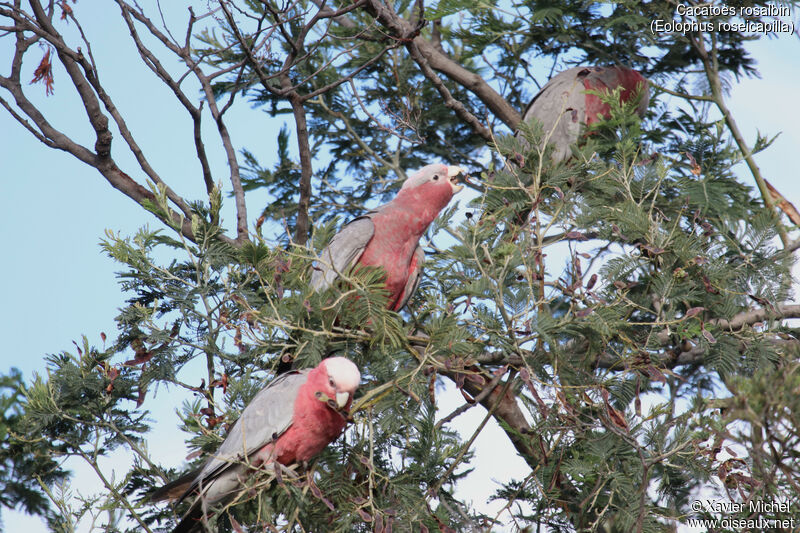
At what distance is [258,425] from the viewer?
3.21 metres

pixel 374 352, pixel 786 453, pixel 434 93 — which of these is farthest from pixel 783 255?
pixel 434 93

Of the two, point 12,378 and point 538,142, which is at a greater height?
point 538,142

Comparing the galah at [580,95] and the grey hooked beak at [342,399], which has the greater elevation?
the galah at [580,95]

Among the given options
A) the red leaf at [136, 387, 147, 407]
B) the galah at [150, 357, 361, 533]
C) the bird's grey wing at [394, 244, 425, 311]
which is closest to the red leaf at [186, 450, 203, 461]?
the galah at [150, 357, 361, 533]

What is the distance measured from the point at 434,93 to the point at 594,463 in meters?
3.69

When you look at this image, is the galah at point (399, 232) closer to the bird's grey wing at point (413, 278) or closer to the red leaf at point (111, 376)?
the bird's grey wing at point (413, 278)

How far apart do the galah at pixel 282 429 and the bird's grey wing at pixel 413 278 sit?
1.05 meters

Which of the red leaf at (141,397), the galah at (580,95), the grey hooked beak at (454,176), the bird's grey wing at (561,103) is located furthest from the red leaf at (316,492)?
the galah at (580,95)

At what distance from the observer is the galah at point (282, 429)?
10.2ft

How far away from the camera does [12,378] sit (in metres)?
5.09

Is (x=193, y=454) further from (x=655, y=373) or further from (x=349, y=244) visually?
(x=655, y=373)

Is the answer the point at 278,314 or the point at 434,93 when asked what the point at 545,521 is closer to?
the point at 278,314

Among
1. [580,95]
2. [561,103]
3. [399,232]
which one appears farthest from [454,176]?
[580,95]

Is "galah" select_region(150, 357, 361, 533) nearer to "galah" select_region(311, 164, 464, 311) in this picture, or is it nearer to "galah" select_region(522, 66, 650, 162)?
"galah" select_region(311, 164, 464, 311)
